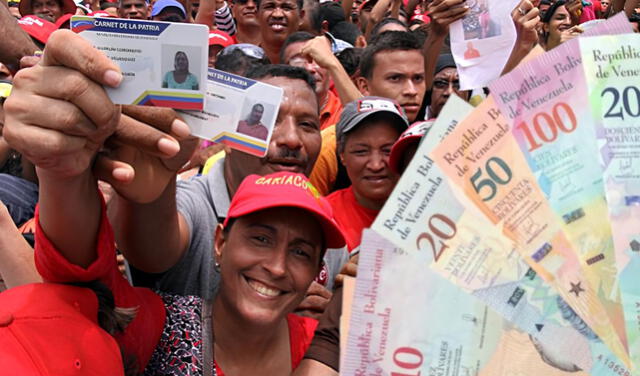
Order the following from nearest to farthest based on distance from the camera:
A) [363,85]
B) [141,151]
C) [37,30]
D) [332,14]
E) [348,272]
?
[141,151] < [348,272] < [37,30] < [363,85] < [332,14]

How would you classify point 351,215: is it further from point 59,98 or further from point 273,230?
point 59,98

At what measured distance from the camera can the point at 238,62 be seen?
12.8 feet

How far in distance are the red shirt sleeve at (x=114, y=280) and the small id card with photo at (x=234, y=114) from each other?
35 centimetres

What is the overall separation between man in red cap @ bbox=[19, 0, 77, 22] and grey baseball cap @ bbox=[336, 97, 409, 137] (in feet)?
11.5

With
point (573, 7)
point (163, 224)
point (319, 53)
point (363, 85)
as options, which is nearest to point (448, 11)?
point (319, 53)

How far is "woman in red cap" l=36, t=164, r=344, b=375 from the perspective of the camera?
181 cm

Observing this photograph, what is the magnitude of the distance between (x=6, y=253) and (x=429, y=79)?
2.91 m

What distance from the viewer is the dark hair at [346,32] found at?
6453 mm

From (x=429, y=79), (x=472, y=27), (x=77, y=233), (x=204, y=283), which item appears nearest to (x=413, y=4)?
(x=429, y=79)

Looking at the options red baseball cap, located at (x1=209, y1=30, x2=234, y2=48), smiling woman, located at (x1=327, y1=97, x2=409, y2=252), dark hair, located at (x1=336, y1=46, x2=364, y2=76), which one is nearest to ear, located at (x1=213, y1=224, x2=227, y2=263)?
smiling woman, located at (x1=327, y1=97, x2=409, y2=252)

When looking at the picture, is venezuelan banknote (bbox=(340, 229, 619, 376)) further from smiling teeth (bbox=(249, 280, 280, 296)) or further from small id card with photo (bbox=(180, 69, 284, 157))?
smiling teeth (bbox=(249, 280, 280, 296))

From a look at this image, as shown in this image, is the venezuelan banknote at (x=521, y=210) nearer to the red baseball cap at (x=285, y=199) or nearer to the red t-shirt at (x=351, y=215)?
the red baseball cap at (x=285, y=199)

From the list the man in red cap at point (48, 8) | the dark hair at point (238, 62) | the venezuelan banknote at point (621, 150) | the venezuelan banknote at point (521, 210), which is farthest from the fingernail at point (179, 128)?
the man in red cap at point (48, 8)

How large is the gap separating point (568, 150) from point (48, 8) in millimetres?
5318
